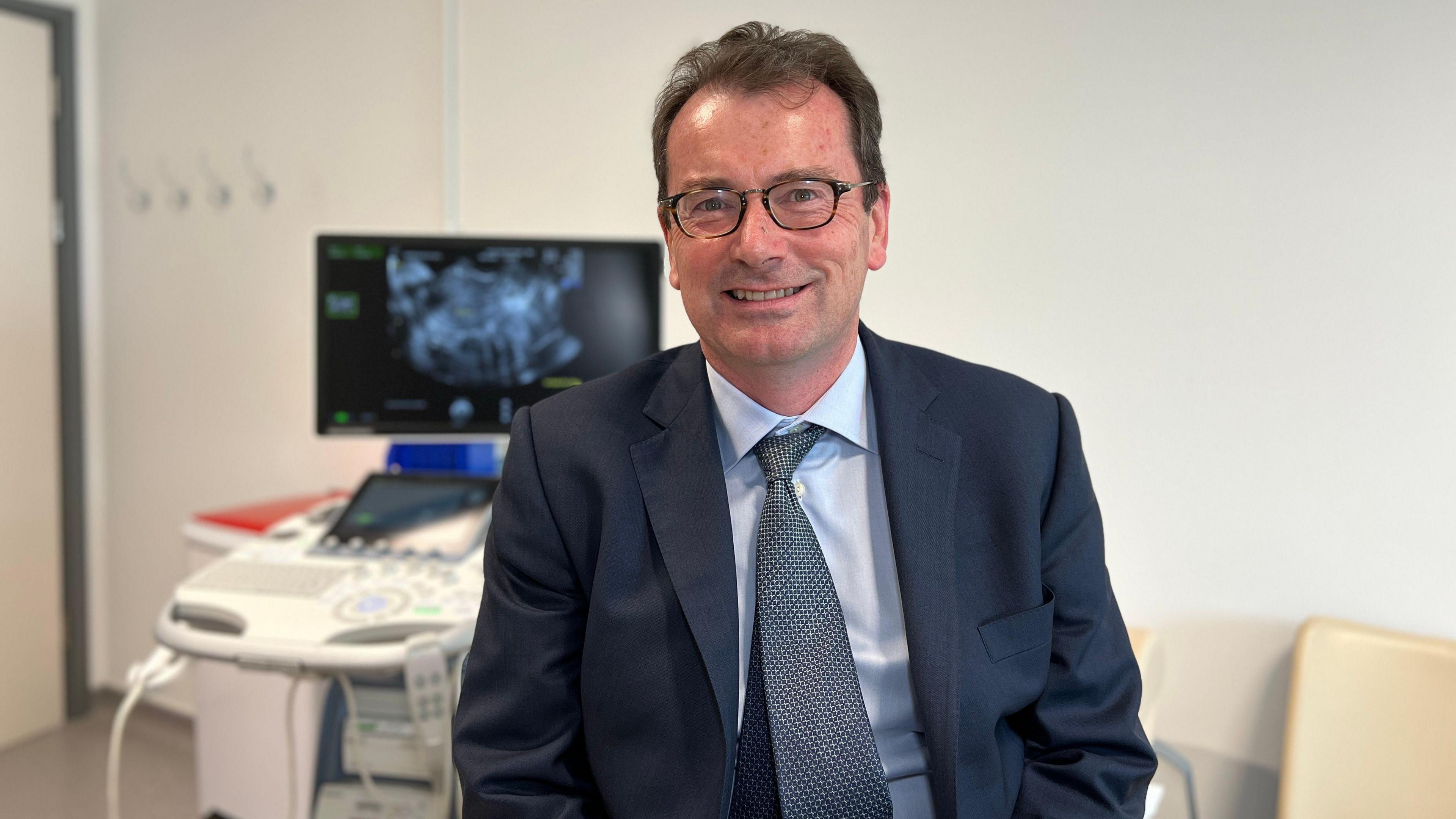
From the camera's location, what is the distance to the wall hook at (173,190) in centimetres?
325

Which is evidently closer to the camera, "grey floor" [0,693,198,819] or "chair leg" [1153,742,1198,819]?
"chair leg" [1153,742,1198,819]

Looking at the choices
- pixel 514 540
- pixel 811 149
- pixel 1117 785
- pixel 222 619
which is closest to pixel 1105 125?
pixel 811 149

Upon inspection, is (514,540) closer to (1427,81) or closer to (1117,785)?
(1117,785)

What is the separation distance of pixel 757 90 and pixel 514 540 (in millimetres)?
595

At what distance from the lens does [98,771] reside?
10.2ft

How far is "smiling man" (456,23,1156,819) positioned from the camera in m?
1.14

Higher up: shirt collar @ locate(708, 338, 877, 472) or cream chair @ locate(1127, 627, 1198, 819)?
shirt collar @ locate(708, 338, 877, 472)

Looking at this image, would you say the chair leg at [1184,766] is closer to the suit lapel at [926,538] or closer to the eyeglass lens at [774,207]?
the suit lapel at [926,538]

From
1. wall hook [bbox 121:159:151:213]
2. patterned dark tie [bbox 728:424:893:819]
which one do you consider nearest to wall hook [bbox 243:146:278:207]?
wall hook [bbox 121:159:151:213]

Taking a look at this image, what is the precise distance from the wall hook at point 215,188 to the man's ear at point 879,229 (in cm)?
256

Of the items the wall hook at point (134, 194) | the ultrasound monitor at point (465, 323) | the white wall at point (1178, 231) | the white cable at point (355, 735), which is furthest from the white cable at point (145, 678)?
the wall hook at point (134, 194)

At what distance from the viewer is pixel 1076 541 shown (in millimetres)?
1229

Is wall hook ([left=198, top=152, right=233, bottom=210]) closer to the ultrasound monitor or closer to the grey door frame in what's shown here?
the grey door frame

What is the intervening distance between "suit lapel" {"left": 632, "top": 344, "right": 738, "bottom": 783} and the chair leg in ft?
4.13
